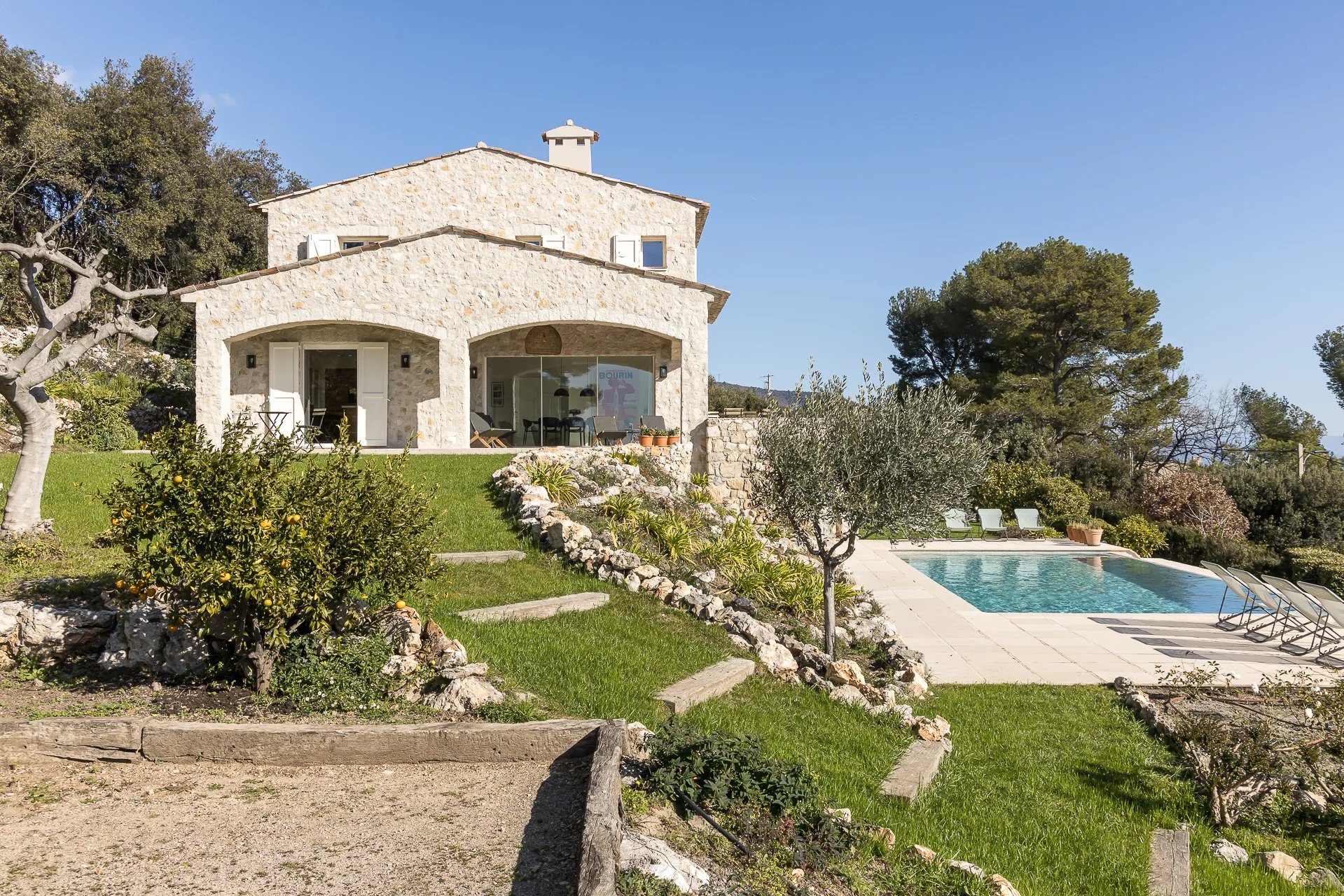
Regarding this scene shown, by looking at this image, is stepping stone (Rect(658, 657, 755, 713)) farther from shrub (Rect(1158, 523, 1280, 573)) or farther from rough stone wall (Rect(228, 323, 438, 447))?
shrub (Rect(1158, 523, 1280, 573))

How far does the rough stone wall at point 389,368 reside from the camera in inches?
706

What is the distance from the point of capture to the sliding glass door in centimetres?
1900

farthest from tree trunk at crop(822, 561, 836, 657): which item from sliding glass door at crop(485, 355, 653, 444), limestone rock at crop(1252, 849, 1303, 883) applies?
sliding glass door at crop(485, 355, 653, 444)

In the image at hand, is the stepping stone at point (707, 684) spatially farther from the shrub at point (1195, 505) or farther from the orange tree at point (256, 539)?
the shrub at point (1195, 505)

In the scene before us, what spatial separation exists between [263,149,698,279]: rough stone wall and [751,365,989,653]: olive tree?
13171 millimetres

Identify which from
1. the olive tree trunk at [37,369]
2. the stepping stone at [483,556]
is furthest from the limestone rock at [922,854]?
the olive tree trunk at [37,369]

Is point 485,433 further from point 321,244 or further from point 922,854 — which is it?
point 922,854

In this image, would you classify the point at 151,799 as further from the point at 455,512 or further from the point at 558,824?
the point at 455,512

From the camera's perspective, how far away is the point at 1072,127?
60.6 ft

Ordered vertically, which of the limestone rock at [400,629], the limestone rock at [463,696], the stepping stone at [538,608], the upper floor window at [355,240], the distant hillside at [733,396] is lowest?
the limestone rock at [463,696]

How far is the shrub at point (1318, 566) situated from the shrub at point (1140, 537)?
2705mm

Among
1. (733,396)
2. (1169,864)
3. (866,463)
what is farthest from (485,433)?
(733,396)

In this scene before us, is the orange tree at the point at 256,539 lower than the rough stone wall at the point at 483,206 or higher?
lower

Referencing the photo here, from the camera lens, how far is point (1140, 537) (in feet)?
65.8
